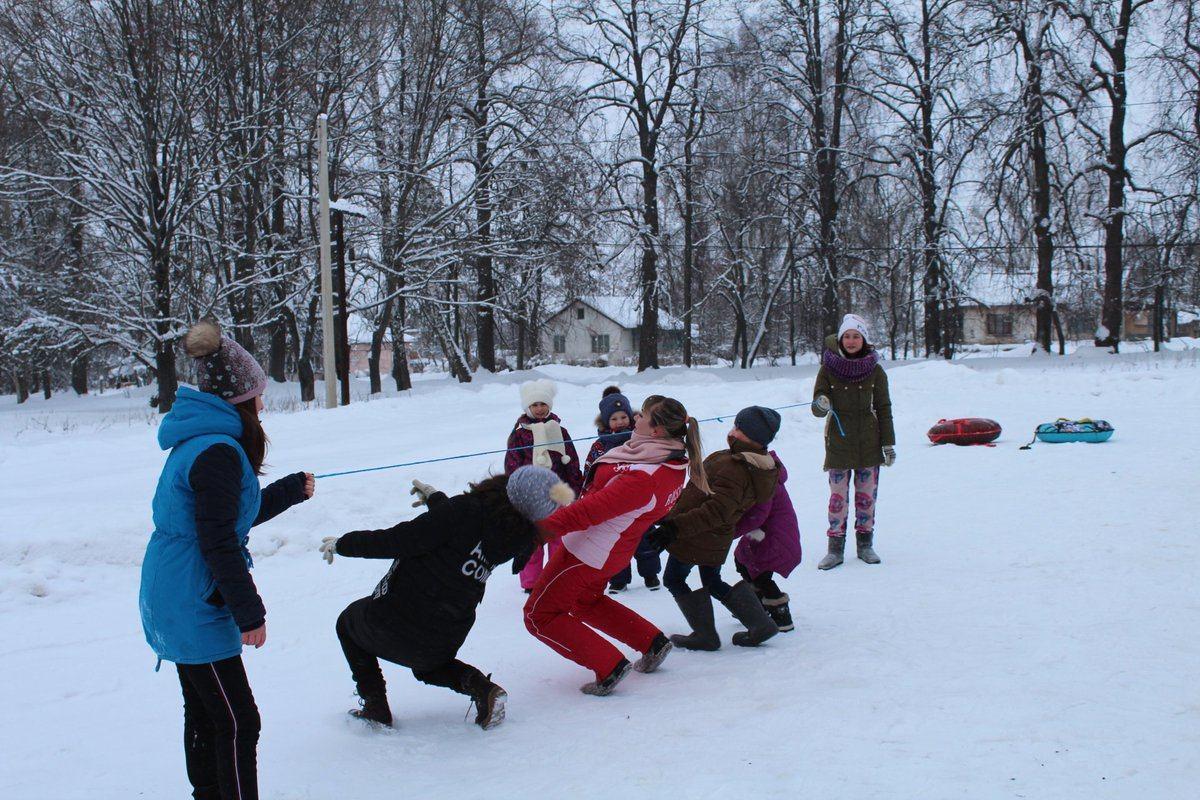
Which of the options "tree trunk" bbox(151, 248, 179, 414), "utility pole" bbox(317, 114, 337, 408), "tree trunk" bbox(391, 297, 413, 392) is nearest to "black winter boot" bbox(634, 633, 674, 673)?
"utility pole" bbox(317, 114, 337, 408)

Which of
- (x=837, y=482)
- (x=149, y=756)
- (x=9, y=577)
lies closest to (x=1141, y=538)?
(x=837, y=482)

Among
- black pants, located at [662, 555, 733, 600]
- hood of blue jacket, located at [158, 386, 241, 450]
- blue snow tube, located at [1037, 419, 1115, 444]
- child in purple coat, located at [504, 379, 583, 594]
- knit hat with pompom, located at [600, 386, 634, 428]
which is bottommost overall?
black pants, located at [662, 555, 733, 600]

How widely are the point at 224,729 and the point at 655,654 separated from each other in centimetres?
245

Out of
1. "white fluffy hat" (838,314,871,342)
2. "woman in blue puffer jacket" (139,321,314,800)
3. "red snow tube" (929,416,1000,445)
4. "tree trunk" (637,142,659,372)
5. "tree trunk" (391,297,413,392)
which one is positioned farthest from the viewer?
"tree trunk" (391,297,413,392)

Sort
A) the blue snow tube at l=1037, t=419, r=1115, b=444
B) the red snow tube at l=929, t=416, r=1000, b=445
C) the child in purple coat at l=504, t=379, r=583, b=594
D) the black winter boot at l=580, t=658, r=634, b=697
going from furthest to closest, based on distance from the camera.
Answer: the red snow tube at l=929, t=416, r=1000, b=445, the blue snow tube at l=1037, t=419, r=1115, b=444, the child in purple coat at l=504, t=379, r=583, b=594, the black winter boot at l=580, t=658, r=634, b=697

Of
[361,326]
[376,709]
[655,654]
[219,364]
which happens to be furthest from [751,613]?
[361,326]

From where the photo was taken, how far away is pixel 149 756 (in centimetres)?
402

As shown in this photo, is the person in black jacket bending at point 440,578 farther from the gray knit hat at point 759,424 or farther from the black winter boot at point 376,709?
the gray knit hat at point 759,424

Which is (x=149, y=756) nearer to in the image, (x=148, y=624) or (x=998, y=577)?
(x=148, y=624)

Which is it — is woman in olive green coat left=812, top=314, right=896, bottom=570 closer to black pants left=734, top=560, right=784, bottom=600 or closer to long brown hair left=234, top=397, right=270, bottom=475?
black pants left=734, top=560, right=784, bottom=600

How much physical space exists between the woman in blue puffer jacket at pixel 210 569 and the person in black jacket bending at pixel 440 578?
84 centimetres

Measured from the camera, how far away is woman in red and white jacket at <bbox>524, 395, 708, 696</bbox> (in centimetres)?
467

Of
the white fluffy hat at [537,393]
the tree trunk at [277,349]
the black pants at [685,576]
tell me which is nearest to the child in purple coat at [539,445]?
the white fluffy hat at [537,393]

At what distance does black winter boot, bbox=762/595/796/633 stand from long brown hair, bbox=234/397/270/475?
136 inches
